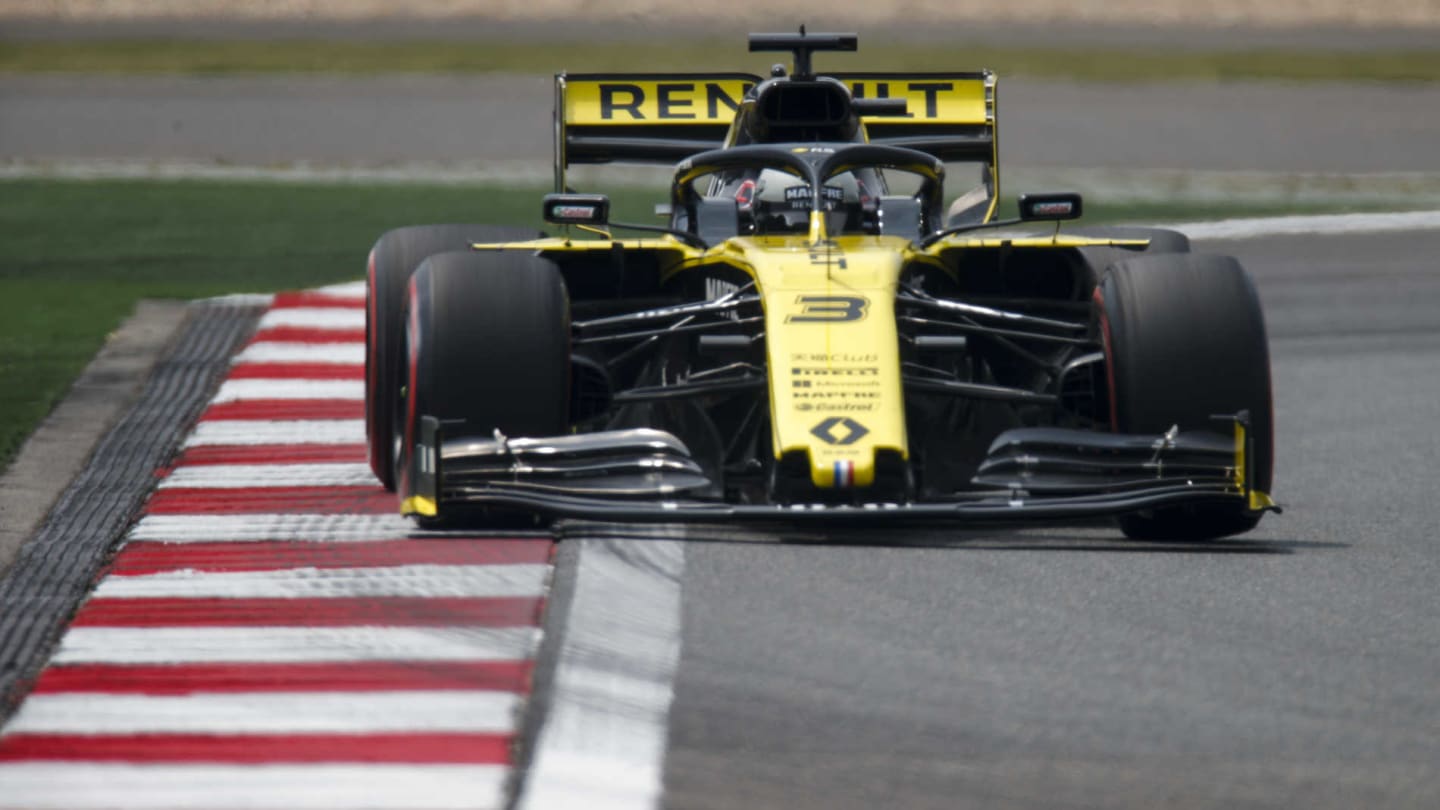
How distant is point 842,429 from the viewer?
6.65 meters

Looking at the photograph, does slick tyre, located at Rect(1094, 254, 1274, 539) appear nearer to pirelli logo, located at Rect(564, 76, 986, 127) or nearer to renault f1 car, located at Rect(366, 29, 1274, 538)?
renault f1 car, located at Rect(366, 29, 1274, 538)

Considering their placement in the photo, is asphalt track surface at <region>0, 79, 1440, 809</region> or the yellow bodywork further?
the yellow bodywork

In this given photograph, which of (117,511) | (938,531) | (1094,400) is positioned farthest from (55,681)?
(1094,400)

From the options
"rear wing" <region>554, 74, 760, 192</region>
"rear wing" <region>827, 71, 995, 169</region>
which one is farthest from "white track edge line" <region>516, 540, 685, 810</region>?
"rear wing" <region>827, 71, 995, 169</region>

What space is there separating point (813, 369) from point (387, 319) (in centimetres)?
181

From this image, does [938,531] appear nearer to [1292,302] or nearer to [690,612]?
[690,612]

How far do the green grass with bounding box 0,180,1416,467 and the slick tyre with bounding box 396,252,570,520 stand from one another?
291cm

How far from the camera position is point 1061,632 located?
597 centimetres

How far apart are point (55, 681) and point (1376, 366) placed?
24.3 ft

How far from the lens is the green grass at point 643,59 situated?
31109 millimetres

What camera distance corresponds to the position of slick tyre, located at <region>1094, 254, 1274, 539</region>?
23.1 feet

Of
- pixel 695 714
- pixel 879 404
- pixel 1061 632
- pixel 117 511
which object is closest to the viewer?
pixel 695 714

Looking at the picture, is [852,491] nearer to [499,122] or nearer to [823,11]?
[499,122]

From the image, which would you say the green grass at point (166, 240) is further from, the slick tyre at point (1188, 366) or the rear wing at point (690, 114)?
→ the slick tyre at point (1188, 366)
